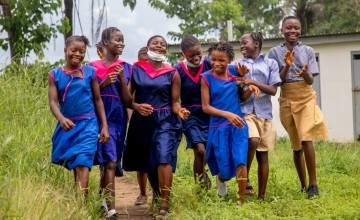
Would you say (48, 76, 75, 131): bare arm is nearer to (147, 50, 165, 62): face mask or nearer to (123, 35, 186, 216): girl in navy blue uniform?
(123, 35, 186, 216): girl in navy blue uniform

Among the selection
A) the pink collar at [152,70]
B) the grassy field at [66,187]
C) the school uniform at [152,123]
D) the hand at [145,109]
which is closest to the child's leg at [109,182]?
the grassy field at [66,187]

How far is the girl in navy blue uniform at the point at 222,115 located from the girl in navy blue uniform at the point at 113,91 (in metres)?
0.78

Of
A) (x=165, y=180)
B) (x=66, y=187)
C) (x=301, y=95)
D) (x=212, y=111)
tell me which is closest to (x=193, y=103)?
(x=212, y=111)

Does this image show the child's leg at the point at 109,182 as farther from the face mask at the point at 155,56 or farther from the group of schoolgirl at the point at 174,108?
the face mask at the point at 155,56

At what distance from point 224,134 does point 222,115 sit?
0.22 m

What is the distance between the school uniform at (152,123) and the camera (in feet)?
19.7

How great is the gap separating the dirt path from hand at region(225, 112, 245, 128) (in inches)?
46.4

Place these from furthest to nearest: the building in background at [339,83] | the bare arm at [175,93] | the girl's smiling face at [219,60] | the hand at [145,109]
→ the building in background at [339,83] → the girl's smiling face at [219,60] → the bare arm at [175,93] → the hand at [145,109]

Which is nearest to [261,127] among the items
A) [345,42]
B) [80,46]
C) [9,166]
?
[80,46]

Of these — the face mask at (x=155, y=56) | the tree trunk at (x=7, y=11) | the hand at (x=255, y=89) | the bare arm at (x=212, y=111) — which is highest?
the tree trunk at (x=7, y=11)

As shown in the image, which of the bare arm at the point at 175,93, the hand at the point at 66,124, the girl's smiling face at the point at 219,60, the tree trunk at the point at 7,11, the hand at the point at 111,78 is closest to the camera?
the hand at the point at 66,124

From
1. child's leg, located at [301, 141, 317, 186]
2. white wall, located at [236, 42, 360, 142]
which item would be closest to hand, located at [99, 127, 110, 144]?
child's leg, located at [301, 141, 317, 186]

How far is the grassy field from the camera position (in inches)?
196

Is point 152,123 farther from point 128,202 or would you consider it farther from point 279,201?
point 128,202
